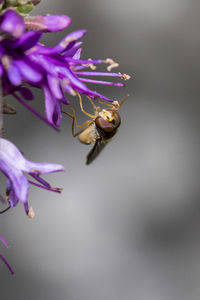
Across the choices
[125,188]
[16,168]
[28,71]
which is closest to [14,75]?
[28,71]

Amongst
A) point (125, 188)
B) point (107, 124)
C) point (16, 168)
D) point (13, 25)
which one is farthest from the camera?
point (125, 188)

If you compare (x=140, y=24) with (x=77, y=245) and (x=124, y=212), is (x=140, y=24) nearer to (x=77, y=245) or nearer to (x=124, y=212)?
(x=124, y=212)

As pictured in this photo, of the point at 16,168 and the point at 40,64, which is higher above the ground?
the point at 40,64

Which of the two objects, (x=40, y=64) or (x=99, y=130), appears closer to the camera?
(x=40, y=64)

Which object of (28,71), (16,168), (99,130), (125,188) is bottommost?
(125,188)

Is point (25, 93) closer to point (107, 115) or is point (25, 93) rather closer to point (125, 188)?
point (107, 115)

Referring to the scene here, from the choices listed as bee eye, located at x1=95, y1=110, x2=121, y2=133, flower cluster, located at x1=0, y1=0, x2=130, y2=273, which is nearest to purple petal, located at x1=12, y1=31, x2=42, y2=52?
flower cluster, located at x1=0, y1=0, x2=130, y2=273

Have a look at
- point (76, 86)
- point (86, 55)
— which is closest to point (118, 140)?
point (86, 55)

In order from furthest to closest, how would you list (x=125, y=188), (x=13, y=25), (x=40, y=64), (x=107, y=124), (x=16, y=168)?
1. (x=125, y=188)
2. (x=107, y=124)
3. (x=16, y=168)
4. (x=40, y=64)
5. (x=13, y=25)
